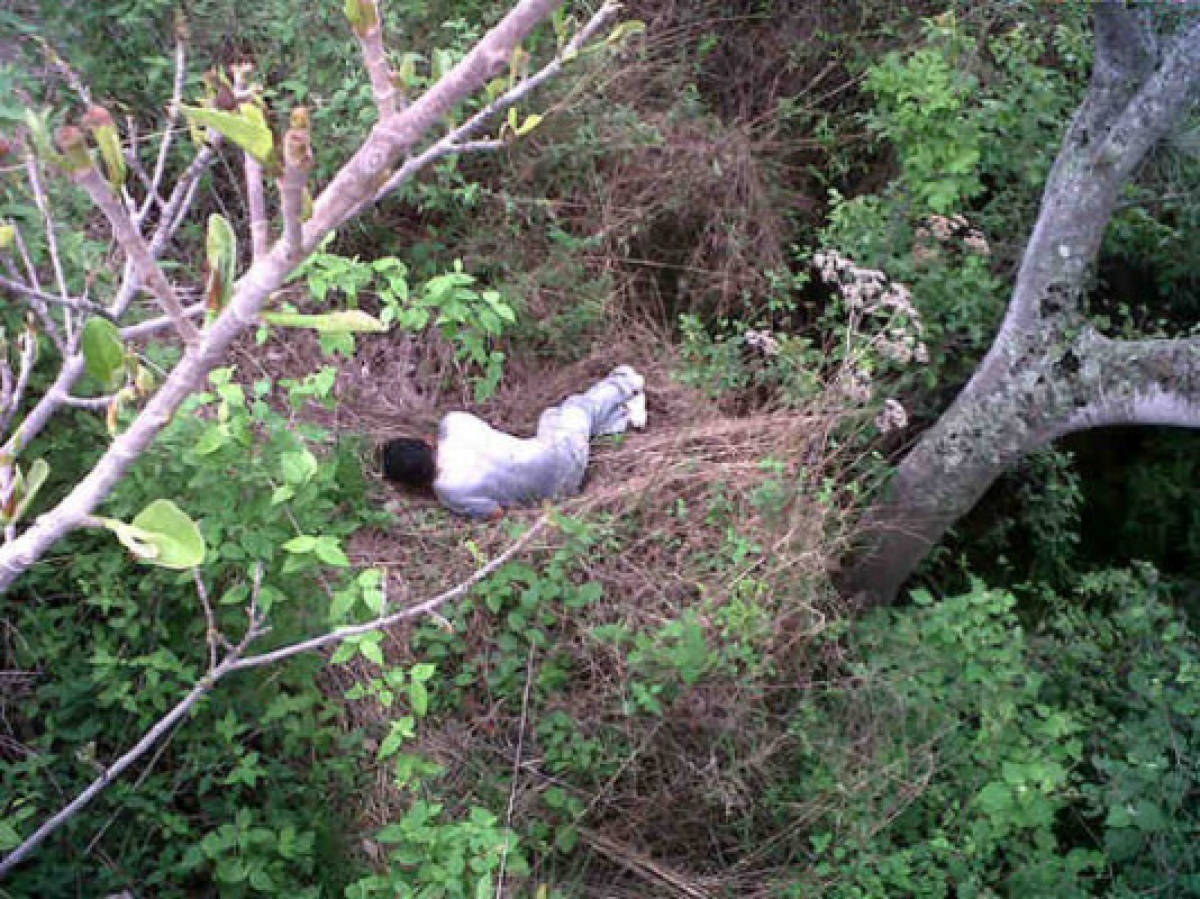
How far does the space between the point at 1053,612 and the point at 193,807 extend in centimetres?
335

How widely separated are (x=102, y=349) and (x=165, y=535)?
A: 248 millimetres

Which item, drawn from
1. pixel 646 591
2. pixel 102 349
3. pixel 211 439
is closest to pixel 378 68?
pixel 102 349

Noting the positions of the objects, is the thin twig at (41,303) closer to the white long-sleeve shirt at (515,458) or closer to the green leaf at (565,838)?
the green leaf at (565,838)

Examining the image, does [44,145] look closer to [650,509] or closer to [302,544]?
[302,544]

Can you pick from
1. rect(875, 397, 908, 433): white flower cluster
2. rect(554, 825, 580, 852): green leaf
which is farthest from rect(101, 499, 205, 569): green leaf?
rect(875, 397, 908, 433): white flower cluster

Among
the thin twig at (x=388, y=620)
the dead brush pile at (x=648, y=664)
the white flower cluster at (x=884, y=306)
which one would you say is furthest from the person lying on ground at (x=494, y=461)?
the thin twig at (x=388, y=620)

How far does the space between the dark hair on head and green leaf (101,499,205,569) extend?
269 cm

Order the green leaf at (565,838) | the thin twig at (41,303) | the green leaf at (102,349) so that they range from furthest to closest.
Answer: the green leaf at (565,838) → the thin twig at (41,303) → the green leaf at (102,349)

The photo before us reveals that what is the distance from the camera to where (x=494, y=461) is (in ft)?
12.4

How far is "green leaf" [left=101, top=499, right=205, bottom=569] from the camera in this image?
3.32 ft

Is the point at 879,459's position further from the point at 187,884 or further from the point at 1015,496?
the point at 187,884

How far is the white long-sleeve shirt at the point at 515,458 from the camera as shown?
375cm

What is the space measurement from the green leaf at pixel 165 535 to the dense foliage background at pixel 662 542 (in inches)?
29.5

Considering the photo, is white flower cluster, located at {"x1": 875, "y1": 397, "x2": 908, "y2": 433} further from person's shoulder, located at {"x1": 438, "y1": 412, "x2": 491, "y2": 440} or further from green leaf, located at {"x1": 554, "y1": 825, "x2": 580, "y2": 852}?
green leaf, located at {"x1": 554, "y1": 825, "x2": 580, "y2": 852}
